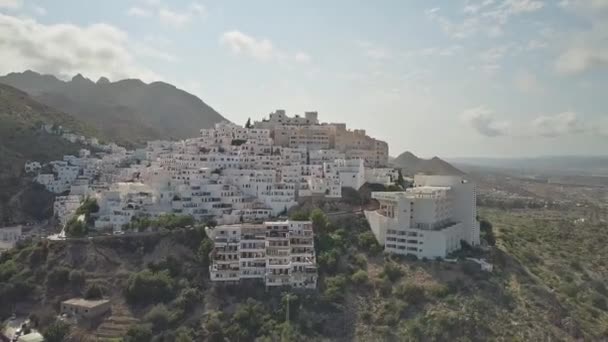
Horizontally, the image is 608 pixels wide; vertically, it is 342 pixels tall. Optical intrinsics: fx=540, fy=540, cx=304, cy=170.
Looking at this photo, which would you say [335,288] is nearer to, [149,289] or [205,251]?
[205,251]

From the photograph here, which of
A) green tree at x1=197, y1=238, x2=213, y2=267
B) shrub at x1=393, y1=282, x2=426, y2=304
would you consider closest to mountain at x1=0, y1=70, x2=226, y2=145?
green tree at x1=197, y1=238, x2=213, y2=267

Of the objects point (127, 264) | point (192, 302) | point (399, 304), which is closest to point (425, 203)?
point (399, 304)

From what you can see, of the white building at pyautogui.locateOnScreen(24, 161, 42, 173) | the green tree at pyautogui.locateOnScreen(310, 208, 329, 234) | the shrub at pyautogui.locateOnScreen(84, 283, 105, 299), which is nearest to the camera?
the shrub at pyautogui.locateOnScreen(84, 283, 105, 299)

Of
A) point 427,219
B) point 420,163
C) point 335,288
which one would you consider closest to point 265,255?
point 335,288

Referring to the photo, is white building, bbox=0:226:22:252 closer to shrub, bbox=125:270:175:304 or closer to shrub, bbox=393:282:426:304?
shrub, bbox=125:270:175:304

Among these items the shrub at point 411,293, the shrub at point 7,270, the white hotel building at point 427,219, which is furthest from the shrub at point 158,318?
the white hotel building at point 427,219

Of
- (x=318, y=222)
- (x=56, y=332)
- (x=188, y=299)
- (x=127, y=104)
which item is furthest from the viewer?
(x=127, y=104)
